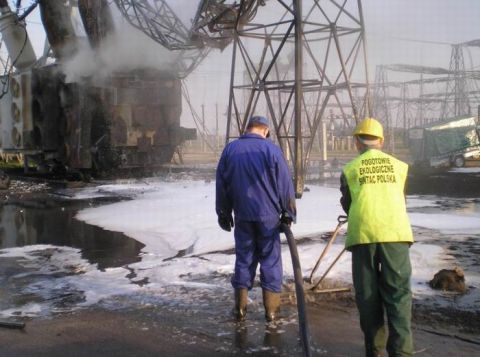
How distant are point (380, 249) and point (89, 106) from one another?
14.1 meters

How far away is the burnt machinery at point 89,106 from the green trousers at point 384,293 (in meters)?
13.7

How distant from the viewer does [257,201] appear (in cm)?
432

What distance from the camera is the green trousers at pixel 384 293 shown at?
10.4ft

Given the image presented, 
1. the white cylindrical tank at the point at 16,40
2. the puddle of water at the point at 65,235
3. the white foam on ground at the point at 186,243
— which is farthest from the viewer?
the white cylindrical tank at the point at 16,40

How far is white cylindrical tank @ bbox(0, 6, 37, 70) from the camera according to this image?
18.0 m

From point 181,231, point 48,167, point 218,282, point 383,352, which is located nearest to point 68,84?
point 48,167

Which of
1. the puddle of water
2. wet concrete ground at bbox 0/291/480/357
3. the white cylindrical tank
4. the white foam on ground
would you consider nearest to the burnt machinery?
the white cylindrical tank

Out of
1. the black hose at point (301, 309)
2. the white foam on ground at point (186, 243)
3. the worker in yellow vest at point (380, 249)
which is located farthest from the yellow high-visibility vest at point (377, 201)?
the white foam on ground at point (186, 243)

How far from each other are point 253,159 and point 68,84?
13.2 meters

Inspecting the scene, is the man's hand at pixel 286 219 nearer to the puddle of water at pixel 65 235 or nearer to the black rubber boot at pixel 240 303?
the black rubber boot at pixel 240 303

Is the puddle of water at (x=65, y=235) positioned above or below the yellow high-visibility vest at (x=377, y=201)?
below

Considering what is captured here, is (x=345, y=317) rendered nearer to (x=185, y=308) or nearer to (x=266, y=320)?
(x=266, y=320)

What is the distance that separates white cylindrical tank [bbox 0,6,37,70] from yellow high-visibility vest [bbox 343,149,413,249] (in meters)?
17.7

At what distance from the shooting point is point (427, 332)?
3.96m
